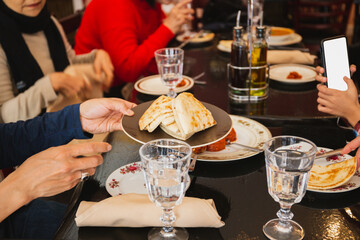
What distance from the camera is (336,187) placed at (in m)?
0.97

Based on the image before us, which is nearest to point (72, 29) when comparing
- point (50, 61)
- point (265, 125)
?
point (50, 61)

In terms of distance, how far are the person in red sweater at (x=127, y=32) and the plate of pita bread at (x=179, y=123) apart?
4.07ft

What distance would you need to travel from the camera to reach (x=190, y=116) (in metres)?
1.09

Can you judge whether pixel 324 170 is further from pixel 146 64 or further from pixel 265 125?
pixel 146 64

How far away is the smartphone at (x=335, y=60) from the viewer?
1345 millimetres

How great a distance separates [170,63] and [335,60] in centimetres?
66

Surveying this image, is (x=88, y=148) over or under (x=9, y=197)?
over

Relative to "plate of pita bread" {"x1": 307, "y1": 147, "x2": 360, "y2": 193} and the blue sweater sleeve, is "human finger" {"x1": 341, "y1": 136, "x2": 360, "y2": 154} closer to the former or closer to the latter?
"plate of pita bread" {"x1": 307, "y1": 147, "x2": 360, "y2": 193}

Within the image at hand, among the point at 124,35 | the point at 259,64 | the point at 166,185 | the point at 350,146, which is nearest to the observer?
the point at 166,185

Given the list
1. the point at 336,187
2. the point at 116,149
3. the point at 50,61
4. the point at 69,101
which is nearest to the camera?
the point at 336,187

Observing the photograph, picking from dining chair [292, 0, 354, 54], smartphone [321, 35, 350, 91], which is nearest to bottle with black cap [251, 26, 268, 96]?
smartphone [321, 35, 350, 91]

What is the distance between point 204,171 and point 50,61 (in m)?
1.48

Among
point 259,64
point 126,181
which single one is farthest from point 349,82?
point 126,181

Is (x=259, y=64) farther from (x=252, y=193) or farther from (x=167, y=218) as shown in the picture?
(x=167, y=218)
